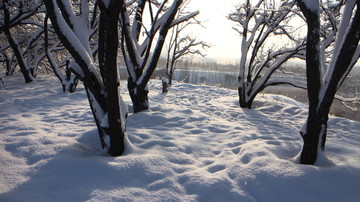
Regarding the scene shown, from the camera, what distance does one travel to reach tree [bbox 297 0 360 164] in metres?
2.05

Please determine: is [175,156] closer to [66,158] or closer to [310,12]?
[66,158]

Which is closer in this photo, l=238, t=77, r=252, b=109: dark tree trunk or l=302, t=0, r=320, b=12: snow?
l=302, t=0, r=320, b=12: snow

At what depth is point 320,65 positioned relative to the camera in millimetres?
2215

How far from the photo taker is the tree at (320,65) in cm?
205

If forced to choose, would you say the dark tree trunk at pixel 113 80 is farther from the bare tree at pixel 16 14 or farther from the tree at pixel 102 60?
the bare tree at pixel 16 14

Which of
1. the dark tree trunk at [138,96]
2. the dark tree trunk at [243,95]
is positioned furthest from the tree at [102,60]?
the dark tree trunk at [243,95]

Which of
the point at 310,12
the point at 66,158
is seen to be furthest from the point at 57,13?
the point at 310,12

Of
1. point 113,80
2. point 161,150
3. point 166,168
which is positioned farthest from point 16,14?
point 166,168

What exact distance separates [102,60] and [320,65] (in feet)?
8.68

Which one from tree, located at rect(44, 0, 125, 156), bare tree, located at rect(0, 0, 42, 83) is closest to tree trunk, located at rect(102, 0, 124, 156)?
tree, located at rect(44, 0, 125, 156)

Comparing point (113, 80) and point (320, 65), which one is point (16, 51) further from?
point (320, 65)

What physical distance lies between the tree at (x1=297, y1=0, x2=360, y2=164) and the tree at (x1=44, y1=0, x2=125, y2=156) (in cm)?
214

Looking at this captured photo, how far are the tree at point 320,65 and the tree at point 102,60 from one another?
2137 mm

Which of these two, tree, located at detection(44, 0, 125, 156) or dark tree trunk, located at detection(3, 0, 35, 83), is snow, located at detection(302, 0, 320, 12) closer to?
tree, located at detection(44, 0, 125, 156)
